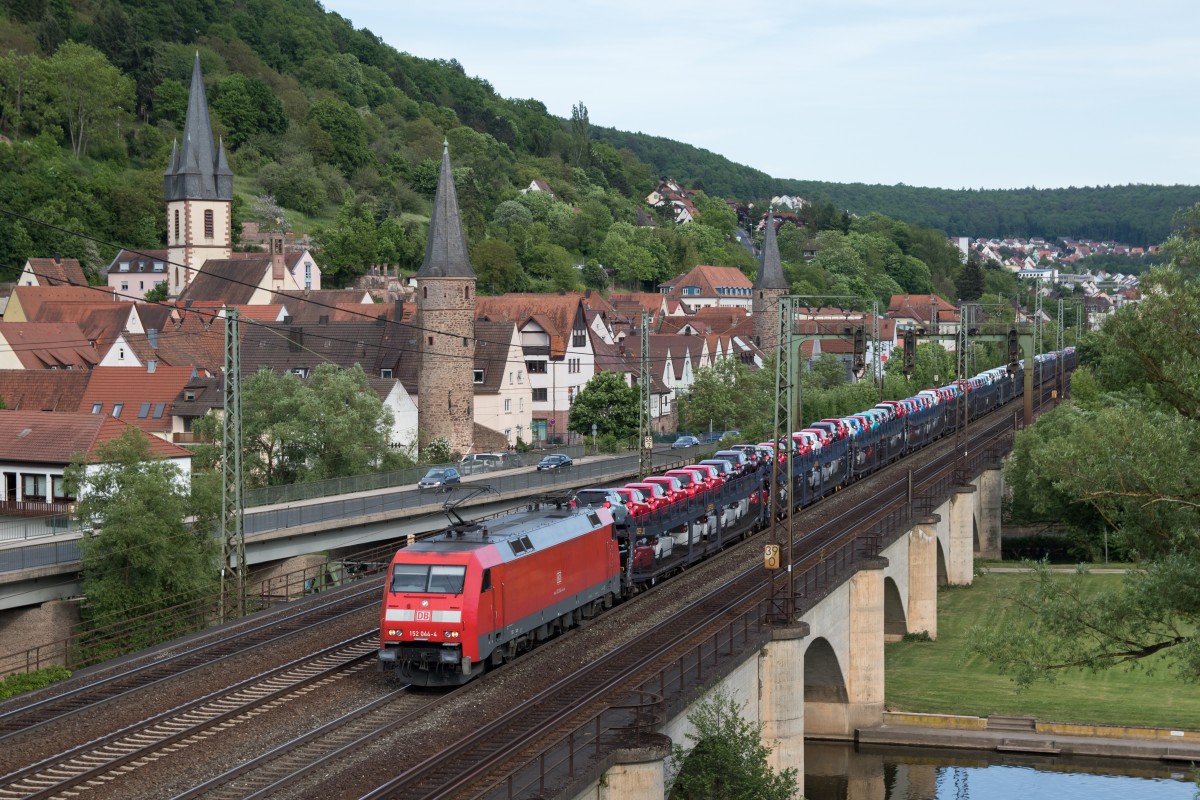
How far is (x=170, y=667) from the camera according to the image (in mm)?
31844

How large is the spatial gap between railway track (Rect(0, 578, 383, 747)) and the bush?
1295 millimetres

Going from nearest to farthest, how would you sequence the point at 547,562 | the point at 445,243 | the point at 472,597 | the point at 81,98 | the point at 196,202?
the point at 472,597
the point at 547,562
the point at 445,243
the point at 196,202
the point at 81,98

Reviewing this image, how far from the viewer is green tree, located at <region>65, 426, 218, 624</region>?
45.7 meters

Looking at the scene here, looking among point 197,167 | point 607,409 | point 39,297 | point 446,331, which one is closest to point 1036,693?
point 607,409

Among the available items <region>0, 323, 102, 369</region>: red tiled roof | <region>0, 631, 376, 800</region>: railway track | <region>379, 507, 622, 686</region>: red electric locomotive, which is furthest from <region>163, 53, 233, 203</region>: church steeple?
<region>0, 631, 376, 800</region>: railway track

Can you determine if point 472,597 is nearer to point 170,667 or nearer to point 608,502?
point 170,667

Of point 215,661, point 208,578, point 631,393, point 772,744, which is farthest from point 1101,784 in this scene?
point 631,393

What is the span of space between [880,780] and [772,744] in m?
8.96

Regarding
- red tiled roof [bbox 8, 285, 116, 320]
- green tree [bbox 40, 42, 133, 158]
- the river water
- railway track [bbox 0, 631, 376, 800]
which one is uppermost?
green tree [bbox 40, 42, 133, 158]

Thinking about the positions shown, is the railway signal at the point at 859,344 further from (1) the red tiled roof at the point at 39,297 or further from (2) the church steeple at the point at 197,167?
(2) the church steeple at the point at 197,167

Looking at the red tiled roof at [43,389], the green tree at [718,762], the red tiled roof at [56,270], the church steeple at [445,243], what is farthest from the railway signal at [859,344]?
the red tiled roof at [56,270]

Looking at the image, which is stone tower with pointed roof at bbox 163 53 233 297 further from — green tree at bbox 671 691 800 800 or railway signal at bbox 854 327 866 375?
green tree at bbox 671 691 800 800

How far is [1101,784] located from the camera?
41.7 meters

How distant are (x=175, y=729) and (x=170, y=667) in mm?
5250
